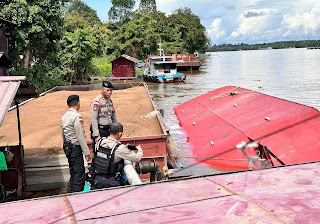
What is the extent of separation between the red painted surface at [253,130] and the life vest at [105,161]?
13.4 ft

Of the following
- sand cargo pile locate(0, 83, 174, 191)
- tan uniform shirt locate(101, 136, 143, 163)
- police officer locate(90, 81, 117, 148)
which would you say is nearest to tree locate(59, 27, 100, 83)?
sand cargo pile locate(0, 83, 174, 191)

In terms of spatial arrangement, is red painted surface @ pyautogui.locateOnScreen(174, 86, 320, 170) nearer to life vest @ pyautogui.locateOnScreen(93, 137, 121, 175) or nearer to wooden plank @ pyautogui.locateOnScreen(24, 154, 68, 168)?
wooden plank @ pyautogui.locateOnScreen(24, 154, 68, 168)

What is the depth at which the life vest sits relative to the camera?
4.10 meters

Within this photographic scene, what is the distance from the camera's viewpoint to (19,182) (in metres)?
5.79

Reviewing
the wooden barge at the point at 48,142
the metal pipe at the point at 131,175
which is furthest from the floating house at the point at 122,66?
the metal pipe at the point at 131,175

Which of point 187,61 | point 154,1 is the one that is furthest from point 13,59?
point 154,1

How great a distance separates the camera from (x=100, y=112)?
5848mm

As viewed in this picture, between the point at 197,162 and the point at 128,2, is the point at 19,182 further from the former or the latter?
the point at 128,2

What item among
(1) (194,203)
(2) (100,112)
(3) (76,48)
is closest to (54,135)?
(2) (100,112)

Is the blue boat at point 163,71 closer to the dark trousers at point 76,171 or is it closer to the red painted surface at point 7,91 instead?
the dark trousers at point 76,171

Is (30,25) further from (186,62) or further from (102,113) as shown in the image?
(186,62)

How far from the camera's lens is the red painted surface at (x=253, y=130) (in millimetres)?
8719

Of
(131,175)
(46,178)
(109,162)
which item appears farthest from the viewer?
(46,178)

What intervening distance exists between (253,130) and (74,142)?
715 cm
